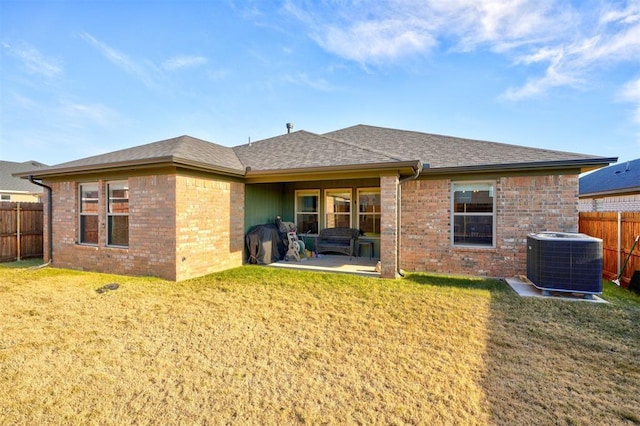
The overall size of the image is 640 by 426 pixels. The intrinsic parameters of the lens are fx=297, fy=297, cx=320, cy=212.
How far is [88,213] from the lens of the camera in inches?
322

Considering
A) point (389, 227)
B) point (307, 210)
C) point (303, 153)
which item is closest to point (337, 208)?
point (307, 210)

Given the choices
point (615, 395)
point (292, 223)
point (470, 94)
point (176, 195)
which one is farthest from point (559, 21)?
point (176, 195)

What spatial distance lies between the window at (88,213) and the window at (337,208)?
673 cm

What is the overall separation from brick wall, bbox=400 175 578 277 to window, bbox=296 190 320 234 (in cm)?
355

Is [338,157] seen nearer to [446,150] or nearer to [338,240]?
[338,240]

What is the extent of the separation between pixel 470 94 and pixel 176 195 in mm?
9732

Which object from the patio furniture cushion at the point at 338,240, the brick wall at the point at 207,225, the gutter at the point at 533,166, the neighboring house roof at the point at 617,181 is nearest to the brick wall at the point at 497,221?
the gutter at the point at 533,166

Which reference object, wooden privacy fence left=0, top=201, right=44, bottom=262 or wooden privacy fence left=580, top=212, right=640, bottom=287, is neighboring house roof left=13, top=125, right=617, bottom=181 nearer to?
wooden privacy fence left=580, top=212, right=640, bottom=287

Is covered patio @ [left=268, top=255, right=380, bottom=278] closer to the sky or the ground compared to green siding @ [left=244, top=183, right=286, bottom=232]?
closer to the ground

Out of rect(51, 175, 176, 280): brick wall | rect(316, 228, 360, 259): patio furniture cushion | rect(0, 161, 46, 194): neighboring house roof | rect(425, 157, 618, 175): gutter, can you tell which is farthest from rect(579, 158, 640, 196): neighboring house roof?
rect(0, 161, 46, 194): neighboring house roof

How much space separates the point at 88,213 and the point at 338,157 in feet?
23.1

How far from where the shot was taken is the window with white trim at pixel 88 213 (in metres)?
8.05

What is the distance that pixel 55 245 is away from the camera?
8.61m

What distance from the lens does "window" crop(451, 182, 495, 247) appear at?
742cm
